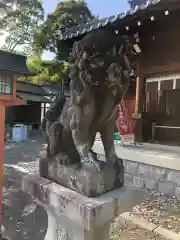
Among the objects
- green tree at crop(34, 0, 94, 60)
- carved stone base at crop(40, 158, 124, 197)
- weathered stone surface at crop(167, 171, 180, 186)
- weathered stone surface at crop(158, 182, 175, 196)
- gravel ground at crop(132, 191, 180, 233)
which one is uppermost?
green tree at crop(34, 0, 94, 60)

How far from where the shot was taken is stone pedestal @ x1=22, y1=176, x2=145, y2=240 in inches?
45.6

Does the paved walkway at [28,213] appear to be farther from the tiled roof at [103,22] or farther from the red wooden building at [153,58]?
the tiled roof at [103,22]

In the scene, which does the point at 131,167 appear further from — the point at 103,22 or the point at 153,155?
the point at 103,22

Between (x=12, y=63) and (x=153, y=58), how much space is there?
266 centimetres

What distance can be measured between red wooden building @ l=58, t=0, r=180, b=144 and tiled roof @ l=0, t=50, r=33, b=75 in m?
0.90

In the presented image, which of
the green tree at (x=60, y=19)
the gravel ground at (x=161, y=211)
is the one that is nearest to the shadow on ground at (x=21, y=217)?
the gravel ground at (x=161, y=211)

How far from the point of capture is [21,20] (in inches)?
584

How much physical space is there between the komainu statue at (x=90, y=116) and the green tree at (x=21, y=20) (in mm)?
14051

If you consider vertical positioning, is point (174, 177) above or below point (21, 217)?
above

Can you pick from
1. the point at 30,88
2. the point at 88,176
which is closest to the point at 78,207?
the point at 88,176

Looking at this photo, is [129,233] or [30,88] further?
[30,88]

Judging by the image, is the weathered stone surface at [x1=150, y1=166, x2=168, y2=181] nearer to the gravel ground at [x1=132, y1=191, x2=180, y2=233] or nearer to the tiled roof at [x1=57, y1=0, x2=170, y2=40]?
the gravel ground at [x1=132, y1=191, x2=180, y2=233]

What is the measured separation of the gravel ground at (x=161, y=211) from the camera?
268cm

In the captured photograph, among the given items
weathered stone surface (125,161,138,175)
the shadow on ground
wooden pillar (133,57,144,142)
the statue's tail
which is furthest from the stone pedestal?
wooden pillar (133,57,144,142)
